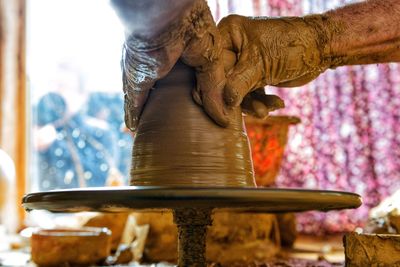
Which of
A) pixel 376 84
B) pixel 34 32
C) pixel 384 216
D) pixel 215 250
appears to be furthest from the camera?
pixel 34 32

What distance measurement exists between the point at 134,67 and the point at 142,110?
19 cm

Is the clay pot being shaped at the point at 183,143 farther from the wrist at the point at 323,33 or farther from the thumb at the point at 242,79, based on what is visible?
the wrist at the point at 323,33

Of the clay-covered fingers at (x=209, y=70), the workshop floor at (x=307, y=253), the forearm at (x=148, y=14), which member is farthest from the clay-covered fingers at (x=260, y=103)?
the workshop floor at (x=307, y=253)

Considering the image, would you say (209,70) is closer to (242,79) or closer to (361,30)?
(242,79)

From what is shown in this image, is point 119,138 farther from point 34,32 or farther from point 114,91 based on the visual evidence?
point 34,32

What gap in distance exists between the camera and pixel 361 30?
1688mm

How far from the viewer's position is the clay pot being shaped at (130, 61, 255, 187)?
148 cm

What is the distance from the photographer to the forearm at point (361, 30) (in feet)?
5.48

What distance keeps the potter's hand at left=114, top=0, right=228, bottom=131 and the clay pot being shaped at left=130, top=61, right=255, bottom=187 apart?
0.03 m

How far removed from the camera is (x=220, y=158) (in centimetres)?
151

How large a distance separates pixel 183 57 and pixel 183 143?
23 centimetres

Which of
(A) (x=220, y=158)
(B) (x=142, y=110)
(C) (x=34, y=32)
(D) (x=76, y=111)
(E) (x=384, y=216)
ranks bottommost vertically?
(E) (x=384, y=216)

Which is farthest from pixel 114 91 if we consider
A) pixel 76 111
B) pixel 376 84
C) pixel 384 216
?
pixel 384 216

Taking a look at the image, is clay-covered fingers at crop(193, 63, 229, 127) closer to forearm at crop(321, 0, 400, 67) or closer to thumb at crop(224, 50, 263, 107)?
thumb at crop(224, 50, 263, 107)
